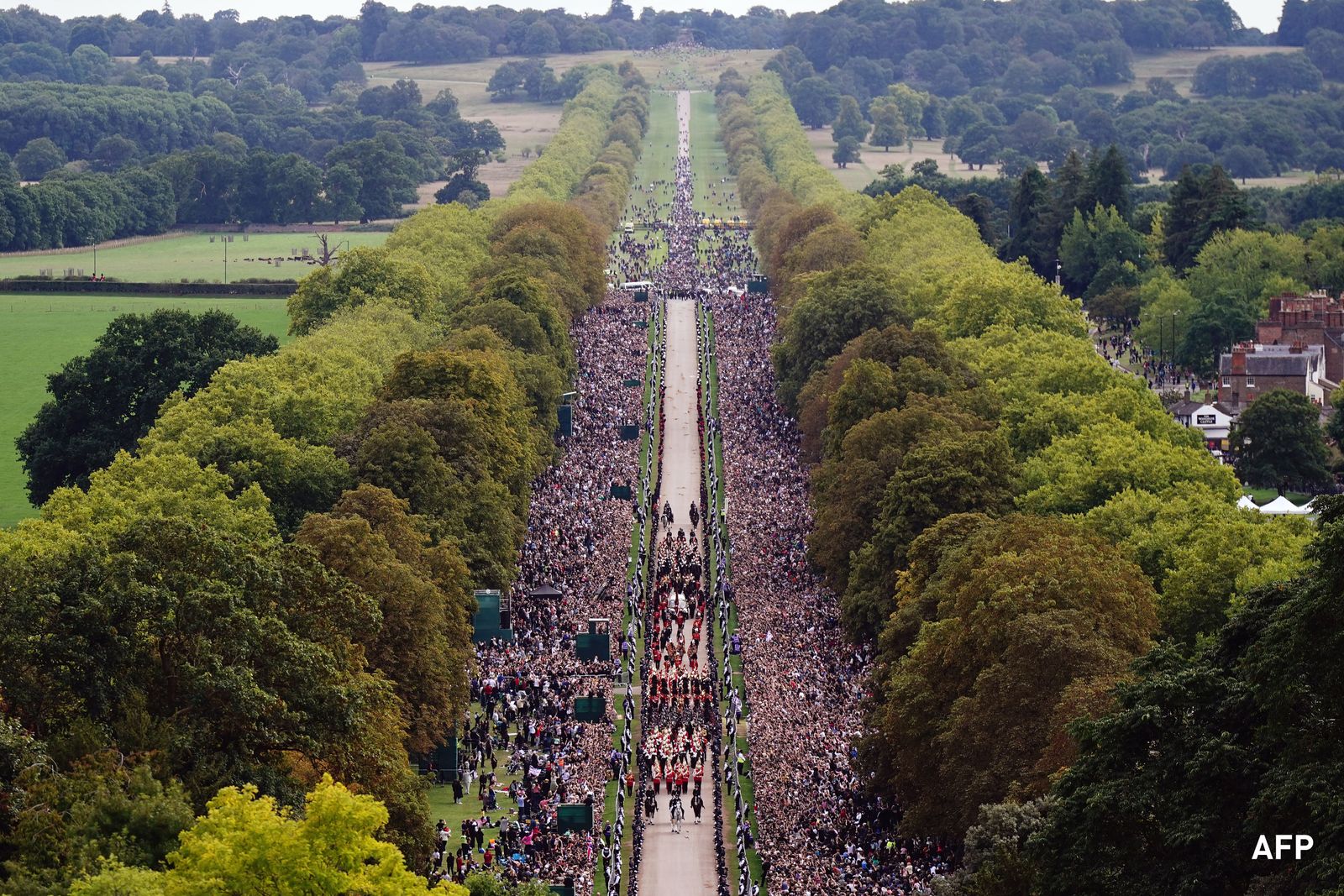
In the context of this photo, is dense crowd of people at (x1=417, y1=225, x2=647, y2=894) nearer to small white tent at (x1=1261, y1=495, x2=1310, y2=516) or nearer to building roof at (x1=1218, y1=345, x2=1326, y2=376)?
small white tent at (x1=1261, y1=495, x2=1310, y2=516)

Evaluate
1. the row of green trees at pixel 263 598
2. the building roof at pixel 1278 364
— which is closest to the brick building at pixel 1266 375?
the building roof at pixel 1278 364

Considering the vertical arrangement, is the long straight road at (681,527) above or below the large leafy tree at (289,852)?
below

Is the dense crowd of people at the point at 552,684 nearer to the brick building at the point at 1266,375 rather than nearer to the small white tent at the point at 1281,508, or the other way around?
the small white tent at the point at 1281,508

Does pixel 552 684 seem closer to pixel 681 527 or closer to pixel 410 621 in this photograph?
pixel 410 621

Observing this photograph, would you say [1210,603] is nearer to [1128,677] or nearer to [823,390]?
[1128,677]

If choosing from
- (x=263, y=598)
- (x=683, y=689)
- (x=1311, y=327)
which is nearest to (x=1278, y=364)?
(x=1311, y=327)

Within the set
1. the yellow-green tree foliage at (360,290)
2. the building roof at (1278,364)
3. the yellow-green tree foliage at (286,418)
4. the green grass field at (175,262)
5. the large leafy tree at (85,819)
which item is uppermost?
the large leafy tree at (85,819)

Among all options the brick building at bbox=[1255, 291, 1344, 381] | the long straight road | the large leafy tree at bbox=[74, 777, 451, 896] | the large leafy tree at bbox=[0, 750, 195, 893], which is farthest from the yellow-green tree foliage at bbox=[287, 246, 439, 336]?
the large leafy tree at bbox=[74, 777, 451, 896]
